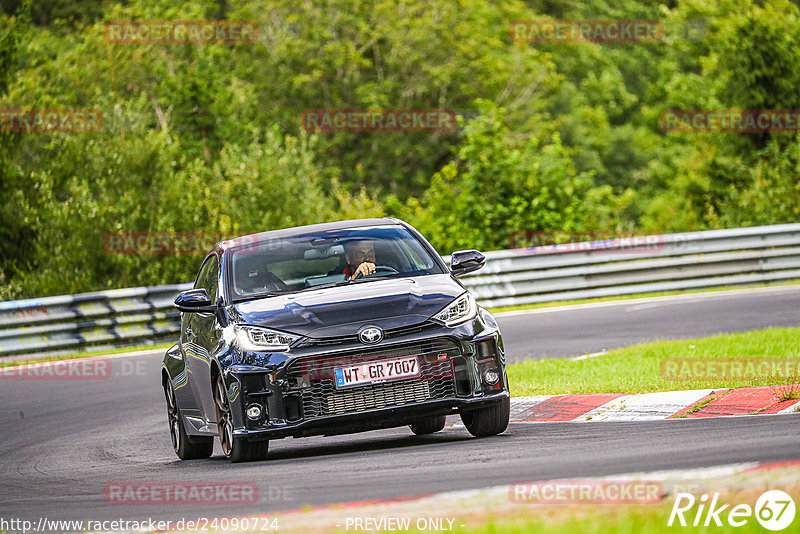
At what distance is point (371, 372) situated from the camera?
8328 millimetres

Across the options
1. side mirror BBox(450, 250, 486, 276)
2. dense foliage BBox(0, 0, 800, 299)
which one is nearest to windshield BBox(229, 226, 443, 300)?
side mirror BBox(450, 250, 486, 276)

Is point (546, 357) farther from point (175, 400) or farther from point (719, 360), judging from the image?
point (175, 400)

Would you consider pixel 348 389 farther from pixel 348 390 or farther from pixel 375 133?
Result: pixel 375 133

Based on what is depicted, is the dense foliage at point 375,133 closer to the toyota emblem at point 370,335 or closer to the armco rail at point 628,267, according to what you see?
the armco rail at point 628,267

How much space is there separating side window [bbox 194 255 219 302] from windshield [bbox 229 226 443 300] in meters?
0.23

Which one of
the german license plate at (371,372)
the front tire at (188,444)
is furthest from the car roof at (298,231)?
the german license plate at (371,372)

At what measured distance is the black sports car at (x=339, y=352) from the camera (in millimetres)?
8328

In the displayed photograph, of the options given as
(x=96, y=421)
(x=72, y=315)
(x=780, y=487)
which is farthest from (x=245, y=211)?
(x=780, y=487)

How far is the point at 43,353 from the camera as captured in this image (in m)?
19.4

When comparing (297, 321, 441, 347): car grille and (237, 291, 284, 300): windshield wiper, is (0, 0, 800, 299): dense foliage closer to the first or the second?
(237, 291, 284, 300): windshield wiper

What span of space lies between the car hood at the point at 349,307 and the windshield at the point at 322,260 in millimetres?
303

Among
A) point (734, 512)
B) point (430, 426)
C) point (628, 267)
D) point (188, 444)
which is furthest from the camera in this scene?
point (628, 267)

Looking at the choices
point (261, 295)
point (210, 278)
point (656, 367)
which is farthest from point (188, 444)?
point (656, 367)

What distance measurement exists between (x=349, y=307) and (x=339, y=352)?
1.22 feet
